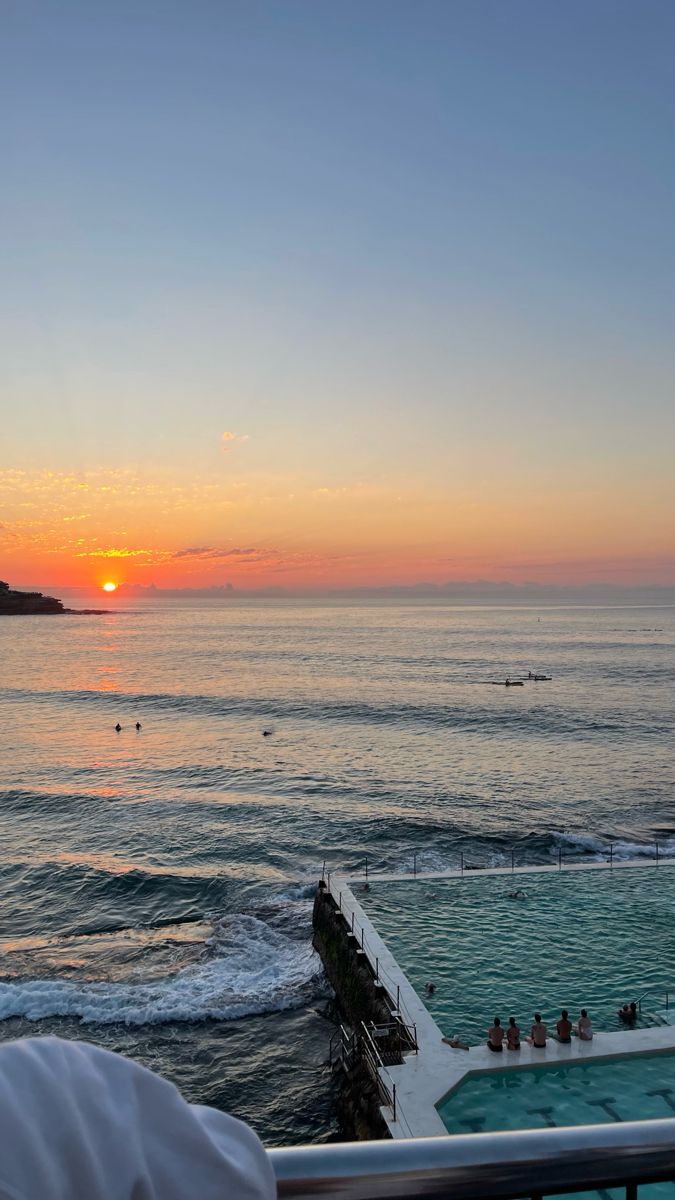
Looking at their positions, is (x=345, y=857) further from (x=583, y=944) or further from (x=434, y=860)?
(x=583, y=944)

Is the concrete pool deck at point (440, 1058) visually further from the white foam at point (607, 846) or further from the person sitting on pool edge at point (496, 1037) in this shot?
the white foam at point (607, 846)

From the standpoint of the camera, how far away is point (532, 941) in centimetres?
2002

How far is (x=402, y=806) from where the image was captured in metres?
38.7

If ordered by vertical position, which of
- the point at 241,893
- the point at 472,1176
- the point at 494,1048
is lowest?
the point at 241,893

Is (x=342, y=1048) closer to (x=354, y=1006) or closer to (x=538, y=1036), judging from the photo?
(x=354, y=1006)

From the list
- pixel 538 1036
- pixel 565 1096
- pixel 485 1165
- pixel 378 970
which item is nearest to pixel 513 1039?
pixel 538 1036

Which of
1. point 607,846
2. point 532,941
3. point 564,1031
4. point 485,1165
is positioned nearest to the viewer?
point 485,1165

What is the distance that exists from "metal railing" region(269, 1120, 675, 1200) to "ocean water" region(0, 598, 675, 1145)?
1660 centimetres

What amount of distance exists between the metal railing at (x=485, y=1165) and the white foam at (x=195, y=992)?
20.7 metres

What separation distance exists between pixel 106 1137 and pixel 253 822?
36.5m

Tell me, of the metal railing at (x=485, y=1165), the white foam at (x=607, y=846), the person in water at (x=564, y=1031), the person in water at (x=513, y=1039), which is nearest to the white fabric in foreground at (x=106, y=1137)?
the metal railing at (x=485, y=1165)

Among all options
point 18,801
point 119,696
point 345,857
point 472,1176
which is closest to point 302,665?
point 119,696

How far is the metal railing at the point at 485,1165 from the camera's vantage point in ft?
4.62

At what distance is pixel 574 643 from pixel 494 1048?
12807 centimetres
